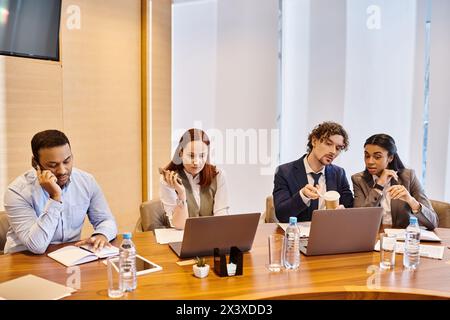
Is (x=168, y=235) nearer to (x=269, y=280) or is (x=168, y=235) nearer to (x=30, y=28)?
(x=269, y=280)

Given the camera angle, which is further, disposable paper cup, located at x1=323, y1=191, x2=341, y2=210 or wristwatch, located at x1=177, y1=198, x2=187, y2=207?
wristwatch, located at x1=177, y1=198, x2=187, y2=207

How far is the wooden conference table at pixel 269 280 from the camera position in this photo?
159 centimetres

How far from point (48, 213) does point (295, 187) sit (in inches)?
56.5

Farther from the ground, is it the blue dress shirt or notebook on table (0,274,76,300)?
the blue dress shirt

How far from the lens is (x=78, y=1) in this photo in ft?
11.2

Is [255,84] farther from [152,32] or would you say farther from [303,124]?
[152,32]

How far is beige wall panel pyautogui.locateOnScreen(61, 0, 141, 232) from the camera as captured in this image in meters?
3.46

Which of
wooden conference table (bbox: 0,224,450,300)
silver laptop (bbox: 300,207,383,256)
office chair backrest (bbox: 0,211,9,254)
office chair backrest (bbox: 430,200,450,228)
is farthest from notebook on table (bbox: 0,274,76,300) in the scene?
office chair backrest (bbox: 430,200,450,228)

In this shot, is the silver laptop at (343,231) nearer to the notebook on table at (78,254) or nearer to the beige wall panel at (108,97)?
the notebook on table at (78,254)

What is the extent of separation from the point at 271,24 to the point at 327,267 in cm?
292

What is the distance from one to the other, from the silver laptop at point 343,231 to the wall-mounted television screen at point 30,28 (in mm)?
2367

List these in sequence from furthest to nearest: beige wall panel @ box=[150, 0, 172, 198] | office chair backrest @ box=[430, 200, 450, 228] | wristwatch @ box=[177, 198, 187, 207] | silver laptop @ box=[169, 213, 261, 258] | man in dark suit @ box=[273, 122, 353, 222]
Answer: beige wall panel @ box=[150, 0, 172, 198] → office chair backrest @ box=[430, 200, 450, 228] → man in dark suit @ box=[273, 122, 353, 222] → wristwatch @ box=[177, 198, 187, 207] → silver laptop @ box=[169, 213, 261, 258]

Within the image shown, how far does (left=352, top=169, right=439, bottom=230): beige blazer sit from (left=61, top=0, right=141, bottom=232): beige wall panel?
6.93 ft

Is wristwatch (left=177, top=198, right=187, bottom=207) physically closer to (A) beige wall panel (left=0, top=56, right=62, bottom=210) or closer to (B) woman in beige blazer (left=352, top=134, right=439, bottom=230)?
(B) woman in beige blazer (left=352, top=134, right=439, bottom=230)
